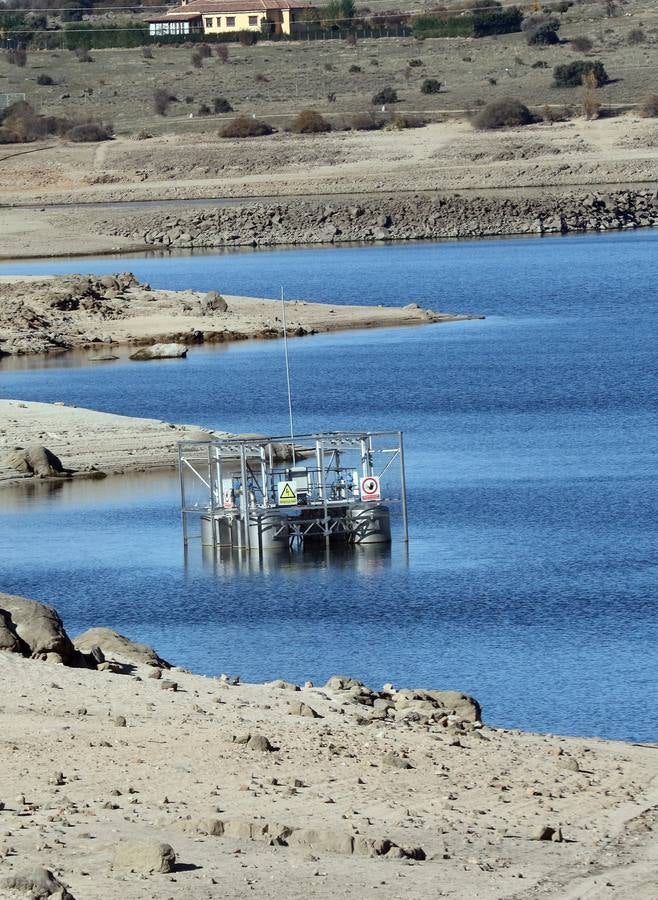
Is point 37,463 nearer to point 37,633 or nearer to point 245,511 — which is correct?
point 245,511

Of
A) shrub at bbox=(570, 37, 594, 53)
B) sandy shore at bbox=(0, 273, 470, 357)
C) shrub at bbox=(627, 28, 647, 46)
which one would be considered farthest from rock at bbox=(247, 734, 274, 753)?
shrub at bbox=(627, 28, 647, 46)

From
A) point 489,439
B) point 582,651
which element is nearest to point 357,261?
point 489,439

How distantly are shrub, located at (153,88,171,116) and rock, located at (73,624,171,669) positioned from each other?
115305mm

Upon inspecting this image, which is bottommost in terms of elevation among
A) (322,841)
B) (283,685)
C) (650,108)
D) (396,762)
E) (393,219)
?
(283,685)

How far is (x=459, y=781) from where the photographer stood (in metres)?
17.8

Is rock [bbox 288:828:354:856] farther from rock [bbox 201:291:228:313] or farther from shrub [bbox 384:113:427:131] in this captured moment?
shrub [bbox 384:113:427:131]

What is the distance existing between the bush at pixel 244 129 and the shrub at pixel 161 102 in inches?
409

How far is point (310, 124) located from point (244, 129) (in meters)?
4.23

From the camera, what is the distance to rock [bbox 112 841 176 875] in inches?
548

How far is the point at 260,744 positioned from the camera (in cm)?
1814

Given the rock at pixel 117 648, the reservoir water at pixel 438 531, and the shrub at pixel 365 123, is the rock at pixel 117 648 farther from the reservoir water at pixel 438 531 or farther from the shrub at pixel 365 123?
the shrub at pixel 365 123

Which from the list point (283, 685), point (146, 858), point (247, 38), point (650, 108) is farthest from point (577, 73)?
point (146, 858)

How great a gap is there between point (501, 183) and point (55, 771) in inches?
3875

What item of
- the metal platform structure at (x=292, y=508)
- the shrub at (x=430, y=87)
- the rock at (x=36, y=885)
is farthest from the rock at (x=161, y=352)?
the shrub at (x=430, y=87)
